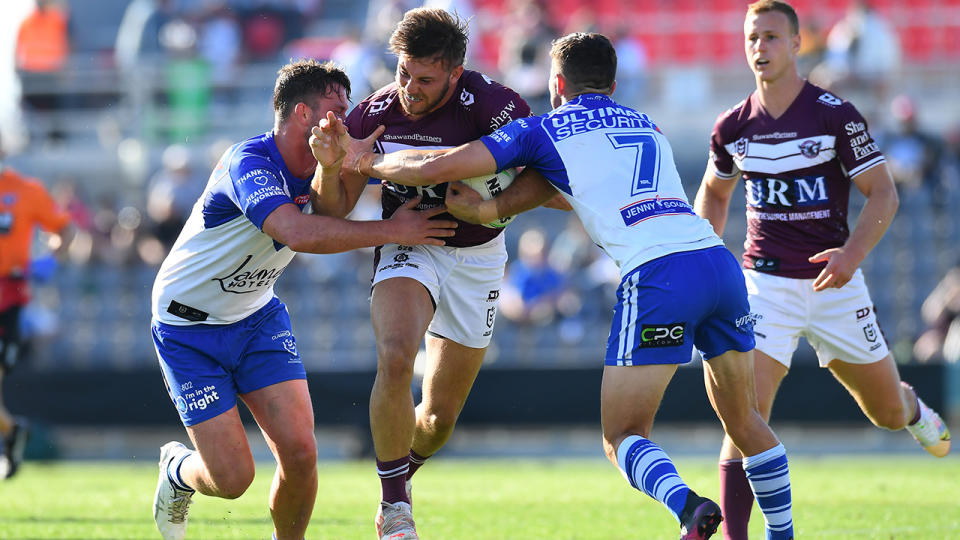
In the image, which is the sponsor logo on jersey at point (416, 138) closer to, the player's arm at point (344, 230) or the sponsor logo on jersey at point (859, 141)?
the player's arm at point (344, 230)

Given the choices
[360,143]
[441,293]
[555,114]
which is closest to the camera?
[555,114]

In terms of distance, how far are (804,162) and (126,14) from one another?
19734 millimetres

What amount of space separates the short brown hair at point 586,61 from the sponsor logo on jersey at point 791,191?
4.98ft

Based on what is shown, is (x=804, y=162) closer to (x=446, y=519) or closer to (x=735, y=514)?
(x=735, y=514)

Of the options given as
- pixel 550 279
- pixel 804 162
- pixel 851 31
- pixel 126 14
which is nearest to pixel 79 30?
pixel 126 14

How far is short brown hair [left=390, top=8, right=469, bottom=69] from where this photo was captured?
6.39m

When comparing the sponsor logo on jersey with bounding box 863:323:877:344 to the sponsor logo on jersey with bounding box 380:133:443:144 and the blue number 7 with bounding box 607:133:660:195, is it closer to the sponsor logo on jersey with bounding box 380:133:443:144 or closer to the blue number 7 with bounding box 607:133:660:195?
the blue number 7 with bounding box 607:133:660:195

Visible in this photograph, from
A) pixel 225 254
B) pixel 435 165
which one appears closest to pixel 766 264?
pixel 435 165

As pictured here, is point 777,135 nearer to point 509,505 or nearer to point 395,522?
point 395,522

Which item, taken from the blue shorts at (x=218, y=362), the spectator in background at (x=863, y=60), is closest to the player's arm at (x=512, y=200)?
the blue shorts at (x=218, y=362)

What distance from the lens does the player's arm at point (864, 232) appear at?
21.6 feet

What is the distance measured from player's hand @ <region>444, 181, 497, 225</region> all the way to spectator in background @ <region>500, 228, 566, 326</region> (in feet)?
33.4

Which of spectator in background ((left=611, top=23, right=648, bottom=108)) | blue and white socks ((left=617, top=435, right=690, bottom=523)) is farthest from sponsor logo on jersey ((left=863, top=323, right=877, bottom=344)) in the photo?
spectator in background ((left=611, top=23, right=648, bottom=108))

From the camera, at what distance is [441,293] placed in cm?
695
